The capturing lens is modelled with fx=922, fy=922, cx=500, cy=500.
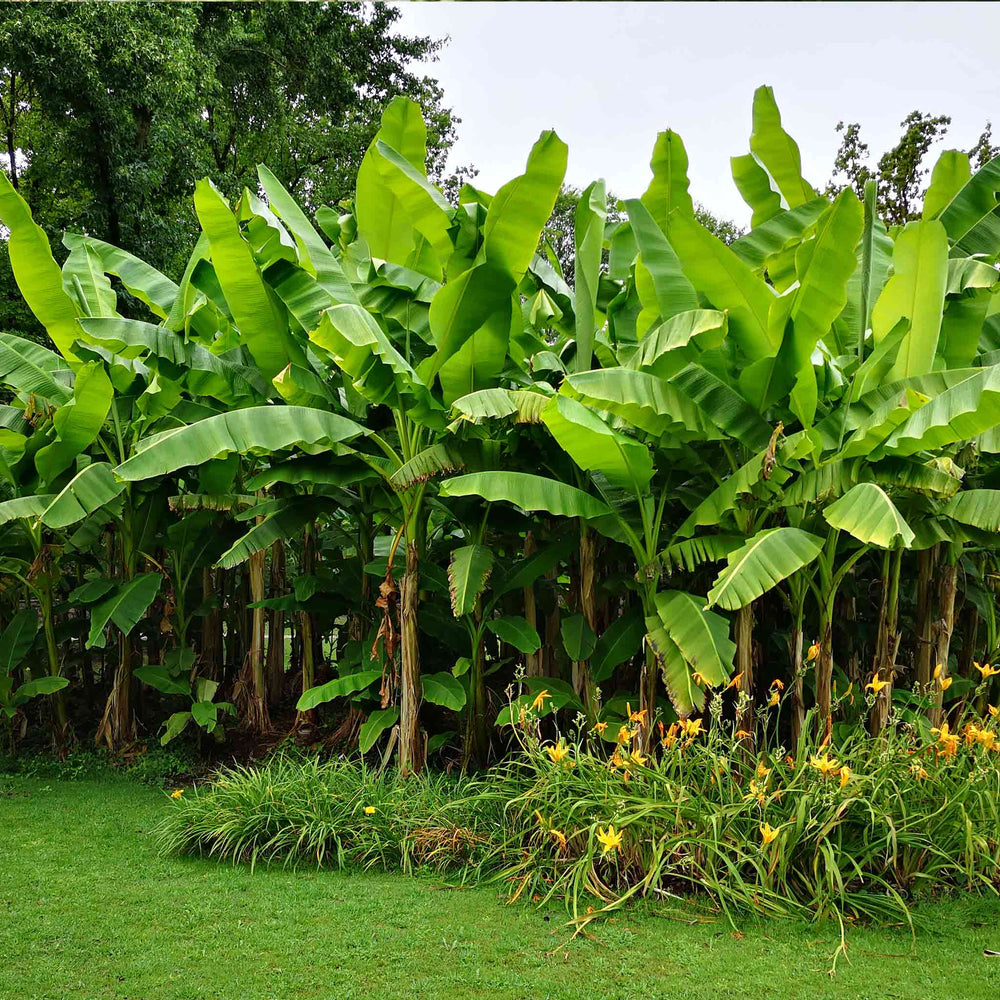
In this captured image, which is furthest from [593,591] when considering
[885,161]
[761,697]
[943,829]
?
[885,161]

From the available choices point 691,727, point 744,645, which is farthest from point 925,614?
point 691,727

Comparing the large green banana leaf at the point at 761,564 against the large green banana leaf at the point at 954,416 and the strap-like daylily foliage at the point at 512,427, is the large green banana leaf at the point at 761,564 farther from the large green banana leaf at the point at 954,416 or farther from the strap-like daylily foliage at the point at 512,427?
the large green banana leaf at the point at 954,416

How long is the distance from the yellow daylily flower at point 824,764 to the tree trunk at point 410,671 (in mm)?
2476

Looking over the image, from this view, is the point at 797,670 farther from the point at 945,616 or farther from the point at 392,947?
the point at 392,947

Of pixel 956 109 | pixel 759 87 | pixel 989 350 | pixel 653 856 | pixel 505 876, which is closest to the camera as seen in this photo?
pixel 653 856

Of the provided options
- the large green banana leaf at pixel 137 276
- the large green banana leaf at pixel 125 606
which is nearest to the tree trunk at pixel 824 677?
the large green banana leaf at pixel 125 606

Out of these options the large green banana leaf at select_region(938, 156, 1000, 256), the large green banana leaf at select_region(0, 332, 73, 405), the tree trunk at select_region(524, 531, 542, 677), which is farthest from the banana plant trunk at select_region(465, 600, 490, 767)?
the large green banana leaf at select_region(938, 156, 1000, 256)

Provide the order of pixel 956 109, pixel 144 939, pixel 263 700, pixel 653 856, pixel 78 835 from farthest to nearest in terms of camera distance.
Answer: pixel 956 109 → pixel 263 700 → pixel 78 835 → pixel 653 856 → pixel 144 939

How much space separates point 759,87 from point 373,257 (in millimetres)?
2889

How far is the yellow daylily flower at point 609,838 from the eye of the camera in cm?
386

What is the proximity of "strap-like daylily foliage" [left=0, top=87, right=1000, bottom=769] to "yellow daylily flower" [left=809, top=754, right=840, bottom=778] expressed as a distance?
2.35ft

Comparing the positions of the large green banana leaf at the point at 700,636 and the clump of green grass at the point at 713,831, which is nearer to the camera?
the clump of green grass at the point at 713,831

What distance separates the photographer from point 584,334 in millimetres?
5785

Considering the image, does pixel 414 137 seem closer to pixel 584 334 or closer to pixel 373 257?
pixel 373 257
